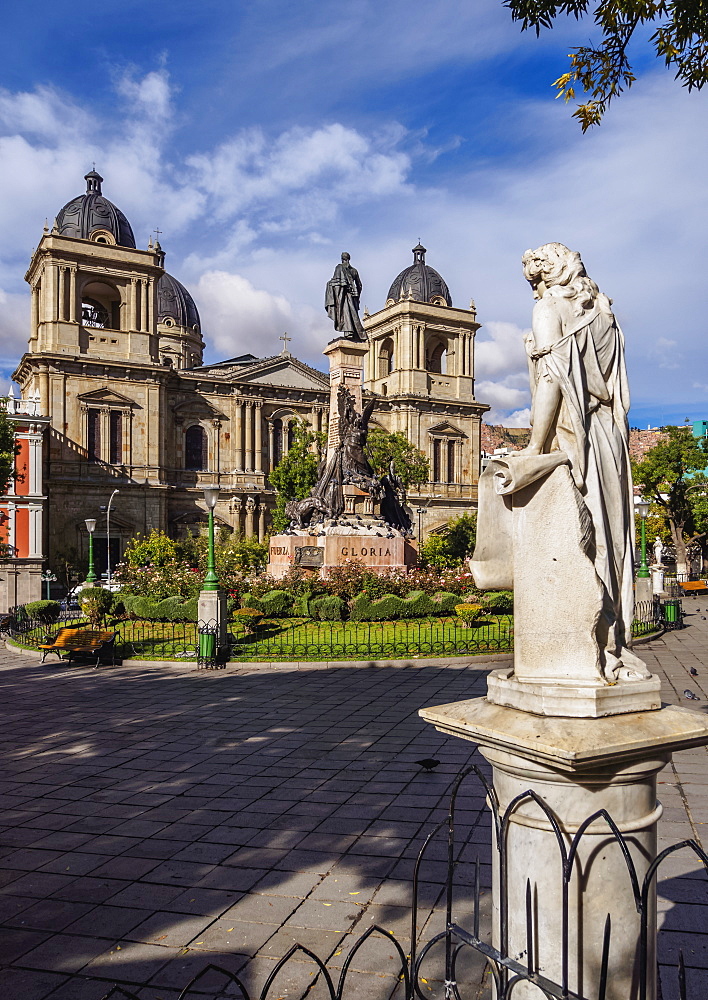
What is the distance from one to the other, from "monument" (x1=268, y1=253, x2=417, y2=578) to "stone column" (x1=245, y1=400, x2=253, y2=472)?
85.9ft

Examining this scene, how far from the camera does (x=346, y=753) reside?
310 inches

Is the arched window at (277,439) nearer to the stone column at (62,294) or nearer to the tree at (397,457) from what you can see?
the tree at (397,457)

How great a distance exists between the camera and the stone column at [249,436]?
4959 centimetres

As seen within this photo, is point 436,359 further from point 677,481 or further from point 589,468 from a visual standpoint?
point 589,468

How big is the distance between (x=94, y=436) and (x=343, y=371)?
24.7 metres

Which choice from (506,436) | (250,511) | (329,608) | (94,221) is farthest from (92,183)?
(506,436)

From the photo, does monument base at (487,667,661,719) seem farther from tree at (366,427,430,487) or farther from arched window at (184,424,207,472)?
arched window at (184,424,207,472)

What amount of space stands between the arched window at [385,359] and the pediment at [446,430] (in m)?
6.09

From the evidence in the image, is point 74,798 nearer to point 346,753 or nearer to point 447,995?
point 346,753

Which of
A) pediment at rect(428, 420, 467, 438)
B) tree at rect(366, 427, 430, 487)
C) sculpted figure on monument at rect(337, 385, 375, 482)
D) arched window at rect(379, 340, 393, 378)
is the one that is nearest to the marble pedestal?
sculpted figure on monument at rect(337, 385, 375, 482)

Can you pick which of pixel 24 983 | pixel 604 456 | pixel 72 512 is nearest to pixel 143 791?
pixel 24 983

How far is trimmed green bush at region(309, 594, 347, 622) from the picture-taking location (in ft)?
58.1

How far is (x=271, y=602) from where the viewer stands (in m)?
18.1

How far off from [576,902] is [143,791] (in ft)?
16.7
